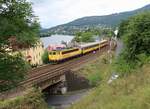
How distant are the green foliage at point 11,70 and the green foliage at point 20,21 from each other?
1.15m

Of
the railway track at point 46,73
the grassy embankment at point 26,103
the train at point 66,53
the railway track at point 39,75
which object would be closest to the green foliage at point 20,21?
the grassy embankment at point 26,103

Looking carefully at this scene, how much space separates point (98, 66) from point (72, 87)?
28.1ft

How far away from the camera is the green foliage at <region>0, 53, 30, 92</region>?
15.8 m

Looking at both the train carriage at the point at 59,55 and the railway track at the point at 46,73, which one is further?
the train carriage at the point at 59,55

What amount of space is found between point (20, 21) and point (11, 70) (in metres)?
2.10

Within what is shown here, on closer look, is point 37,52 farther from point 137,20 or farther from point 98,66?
point 137,20

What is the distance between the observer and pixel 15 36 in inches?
588

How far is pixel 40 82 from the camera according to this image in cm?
4053

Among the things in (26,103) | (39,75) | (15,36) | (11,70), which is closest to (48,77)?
(39,75)

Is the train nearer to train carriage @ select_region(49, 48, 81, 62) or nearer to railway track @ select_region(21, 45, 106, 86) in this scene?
train carriage @ select_region(49, 48, 81, 62)

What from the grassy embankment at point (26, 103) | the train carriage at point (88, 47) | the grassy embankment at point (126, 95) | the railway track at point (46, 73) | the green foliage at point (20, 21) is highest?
the green foliage at point (20, 21)

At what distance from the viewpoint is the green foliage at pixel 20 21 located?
49.0 ft

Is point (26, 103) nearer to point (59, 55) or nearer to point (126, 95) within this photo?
point (126, 95)

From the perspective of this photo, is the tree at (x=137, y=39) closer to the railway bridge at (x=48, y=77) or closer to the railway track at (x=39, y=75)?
the railway track at (x=39, y=75)
